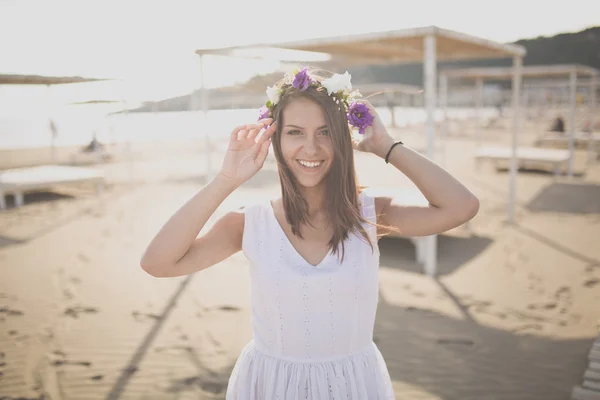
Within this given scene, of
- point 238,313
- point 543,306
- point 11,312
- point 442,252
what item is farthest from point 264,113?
point 442,252

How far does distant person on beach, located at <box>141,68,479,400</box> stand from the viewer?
5.94 ft

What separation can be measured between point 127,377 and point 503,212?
27.5ft

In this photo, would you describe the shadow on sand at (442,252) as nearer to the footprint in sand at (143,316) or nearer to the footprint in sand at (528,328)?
the footprint in sand at (528,328)

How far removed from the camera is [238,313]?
17.8ft

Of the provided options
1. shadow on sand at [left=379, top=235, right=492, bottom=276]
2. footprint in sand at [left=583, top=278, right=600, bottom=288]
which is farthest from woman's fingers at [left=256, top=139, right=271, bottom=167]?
footprint in sand at [left=583, top=278, right=600, bottom=288]

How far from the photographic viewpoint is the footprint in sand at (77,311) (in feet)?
17.8

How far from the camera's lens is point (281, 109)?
6.39 ft

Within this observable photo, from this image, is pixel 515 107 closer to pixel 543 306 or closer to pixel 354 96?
pixel 543 306

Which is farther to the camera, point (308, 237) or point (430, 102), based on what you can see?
point (430, 102)

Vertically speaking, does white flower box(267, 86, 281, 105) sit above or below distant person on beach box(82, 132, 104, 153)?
above

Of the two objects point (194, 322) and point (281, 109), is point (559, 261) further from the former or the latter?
point (281, 109)

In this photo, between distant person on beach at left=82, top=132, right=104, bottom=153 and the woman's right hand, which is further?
distant person on beach at left=82, top=132, right=104, bottom=153

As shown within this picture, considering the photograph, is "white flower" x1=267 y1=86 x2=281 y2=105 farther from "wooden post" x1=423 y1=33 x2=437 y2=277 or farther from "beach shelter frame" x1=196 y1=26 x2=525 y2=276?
"wooden post" x1=423 y1=33 x2=437 y2=277

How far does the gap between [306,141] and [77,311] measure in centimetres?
475
